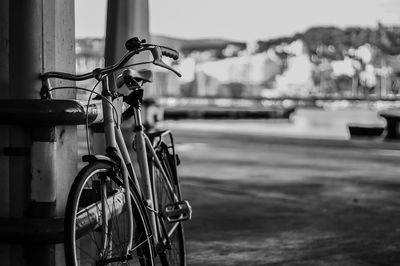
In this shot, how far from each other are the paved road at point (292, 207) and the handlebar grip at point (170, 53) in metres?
1.92

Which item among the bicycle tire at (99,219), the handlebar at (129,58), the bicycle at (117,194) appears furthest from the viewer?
the handlebar at (129,58)

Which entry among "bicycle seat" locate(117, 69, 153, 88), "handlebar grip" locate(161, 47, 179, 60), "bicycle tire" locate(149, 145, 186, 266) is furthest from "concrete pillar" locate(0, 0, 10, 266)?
"bicycle tire" locate(149, 145, 186, 266)

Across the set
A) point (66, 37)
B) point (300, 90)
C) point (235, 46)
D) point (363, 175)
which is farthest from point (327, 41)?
Result: point (66, 37)

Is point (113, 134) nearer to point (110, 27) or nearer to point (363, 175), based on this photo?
point (110, 27)

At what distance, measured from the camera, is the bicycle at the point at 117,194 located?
2.89m

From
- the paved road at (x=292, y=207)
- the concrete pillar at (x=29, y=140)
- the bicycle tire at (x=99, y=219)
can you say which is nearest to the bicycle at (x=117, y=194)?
the bicycle tire at (x=99, y=219)

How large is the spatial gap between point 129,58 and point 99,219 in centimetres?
63

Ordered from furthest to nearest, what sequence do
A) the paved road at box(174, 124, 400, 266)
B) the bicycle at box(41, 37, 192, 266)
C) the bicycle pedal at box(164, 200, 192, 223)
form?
the paved road at box(174, 124, 400, 266) → the bicycle pedal at box(164, 200, 192, 223) → the bicycle at box(41, 37, 192, 266)

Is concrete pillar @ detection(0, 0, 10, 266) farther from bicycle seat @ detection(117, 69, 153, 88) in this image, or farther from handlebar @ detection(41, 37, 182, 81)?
bicycle seat @ detection(117, 69, 153, 88)

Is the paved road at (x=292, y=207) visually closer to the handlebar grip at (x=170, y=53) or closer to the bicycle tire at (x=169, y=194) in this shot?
the bicycle tire at (x=169, y=194)

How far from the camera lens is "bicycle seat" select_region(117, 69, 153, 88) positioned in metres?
3.47

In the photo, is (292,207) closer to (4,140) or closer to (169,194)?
(169,194)

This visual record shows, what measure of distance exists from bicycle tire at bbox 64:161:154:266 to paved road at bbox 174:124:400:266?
184 centimetres

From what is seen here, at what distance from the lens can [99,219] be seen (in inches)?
122
